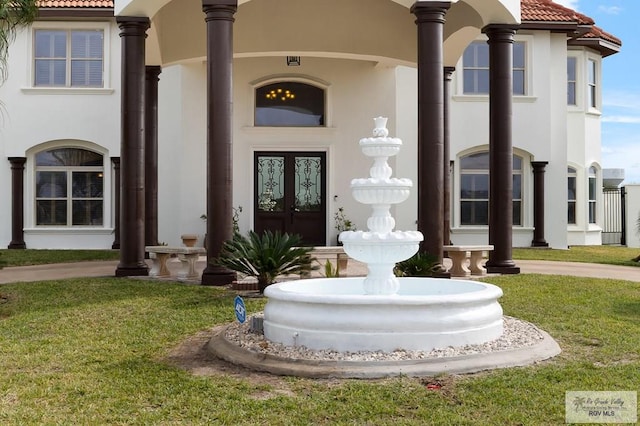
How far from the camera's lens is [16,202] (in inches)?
773

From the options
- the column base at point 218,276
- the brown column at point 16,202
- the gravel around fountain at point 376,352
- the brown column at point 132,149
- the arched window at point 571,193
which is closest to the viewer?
the gravel around fountain at point 376,352

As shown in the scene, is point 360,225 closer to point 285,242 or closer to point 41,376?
point 285,242

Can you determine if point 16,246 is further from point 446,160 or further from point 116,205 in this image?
point 446,160

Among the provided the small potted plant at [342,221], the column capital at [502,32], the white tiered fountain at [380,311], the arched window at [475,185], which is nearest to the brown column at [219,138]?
the white tiered fountain at [380,311]

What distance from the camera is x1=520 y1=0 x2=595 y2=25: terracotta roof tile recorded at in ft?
67.3

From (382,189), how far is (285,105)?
1242 cm

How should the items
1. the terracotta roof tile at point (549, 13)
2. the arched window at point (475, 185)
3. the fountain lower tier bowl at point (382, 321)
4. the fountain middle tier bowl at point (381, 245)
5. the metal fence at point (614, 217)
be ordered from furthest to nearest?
the metal fence at point (614, 217) < the arched window at point (475, 185) < the terracotta roof tile at point (549, 13) < the fountain middle tier bowl at point (381, 245) < the fountain lower tier bowl at point (382, 321)

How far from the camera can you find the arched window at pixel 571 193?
75.1 ft

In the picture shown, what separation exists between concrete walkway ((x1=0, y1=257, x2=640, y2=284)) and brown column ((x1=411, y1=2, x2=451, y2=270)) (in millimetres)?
1754

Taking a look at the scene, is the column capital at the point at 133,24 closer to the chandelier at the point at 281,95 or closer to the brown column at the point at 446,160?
the chandelier at the point at 281,95

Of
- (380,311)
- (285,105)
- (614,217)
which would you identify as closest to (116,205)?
(285,105)

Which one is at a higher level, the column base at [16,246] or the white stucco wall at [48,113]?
the white stucco wall at [48,113]

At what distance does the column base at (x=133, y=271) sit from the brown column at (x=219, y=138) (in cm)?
178

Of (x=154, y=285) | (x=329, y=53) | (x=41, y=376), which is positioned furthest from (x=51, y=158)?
(x=41, y=376)
